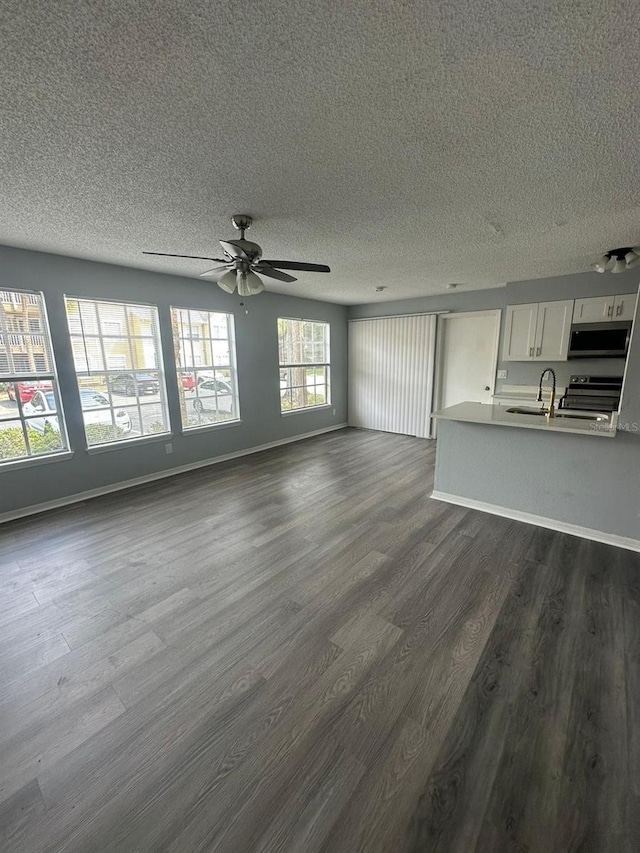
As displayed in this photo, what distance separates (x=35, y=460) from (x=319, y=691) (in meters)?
3.45

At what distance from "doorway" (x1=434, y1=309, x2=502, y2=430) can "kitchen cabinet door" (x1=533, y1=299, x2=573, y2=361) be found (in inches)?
26.5

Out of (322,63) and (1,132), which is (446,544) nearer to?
(322,63)

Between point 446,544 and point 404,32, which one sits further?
point 446,544

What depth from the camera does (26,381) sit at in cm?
328

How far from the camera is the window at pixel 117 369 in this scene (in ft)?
11.9

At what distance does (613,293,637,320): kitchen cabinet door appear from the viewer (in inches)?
153

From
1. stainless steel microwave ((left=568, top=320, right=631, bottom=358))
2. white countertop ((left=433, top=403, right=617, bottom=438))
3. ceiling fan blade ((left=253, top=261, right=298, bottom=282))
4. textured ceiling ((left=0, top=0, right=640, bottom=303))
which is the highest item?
textured ceiling ((left=0, top=0, right=640, bottom=303))

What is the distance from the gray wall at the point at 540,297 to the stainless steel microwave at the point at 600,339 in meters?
0.24

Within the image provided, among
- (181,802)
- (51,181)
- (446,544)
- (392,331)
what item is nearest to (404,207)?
(51,181)

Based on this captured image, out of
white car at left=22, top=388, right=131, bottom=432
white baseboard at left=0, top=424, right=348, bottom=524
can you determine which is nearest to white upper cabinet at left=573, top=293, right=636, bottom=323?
white baseboard at left=0, top=424, right=348, bottom=524

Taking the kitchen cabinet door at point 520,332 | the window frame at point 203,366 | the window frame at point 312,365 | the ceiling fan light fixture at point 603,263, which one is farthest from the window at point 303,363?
the ceiling fan light fixture at point 603,263

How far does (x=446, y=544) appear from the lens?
2736 millimetres

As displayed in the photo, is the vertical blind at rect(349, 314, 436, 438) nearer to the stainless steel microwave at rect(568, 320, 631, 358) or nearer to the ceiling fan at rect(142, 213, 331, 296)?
the stainless steel microwave at rect(568, 320, 631, 358)

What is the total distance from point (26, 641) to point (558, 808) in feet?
8.24
